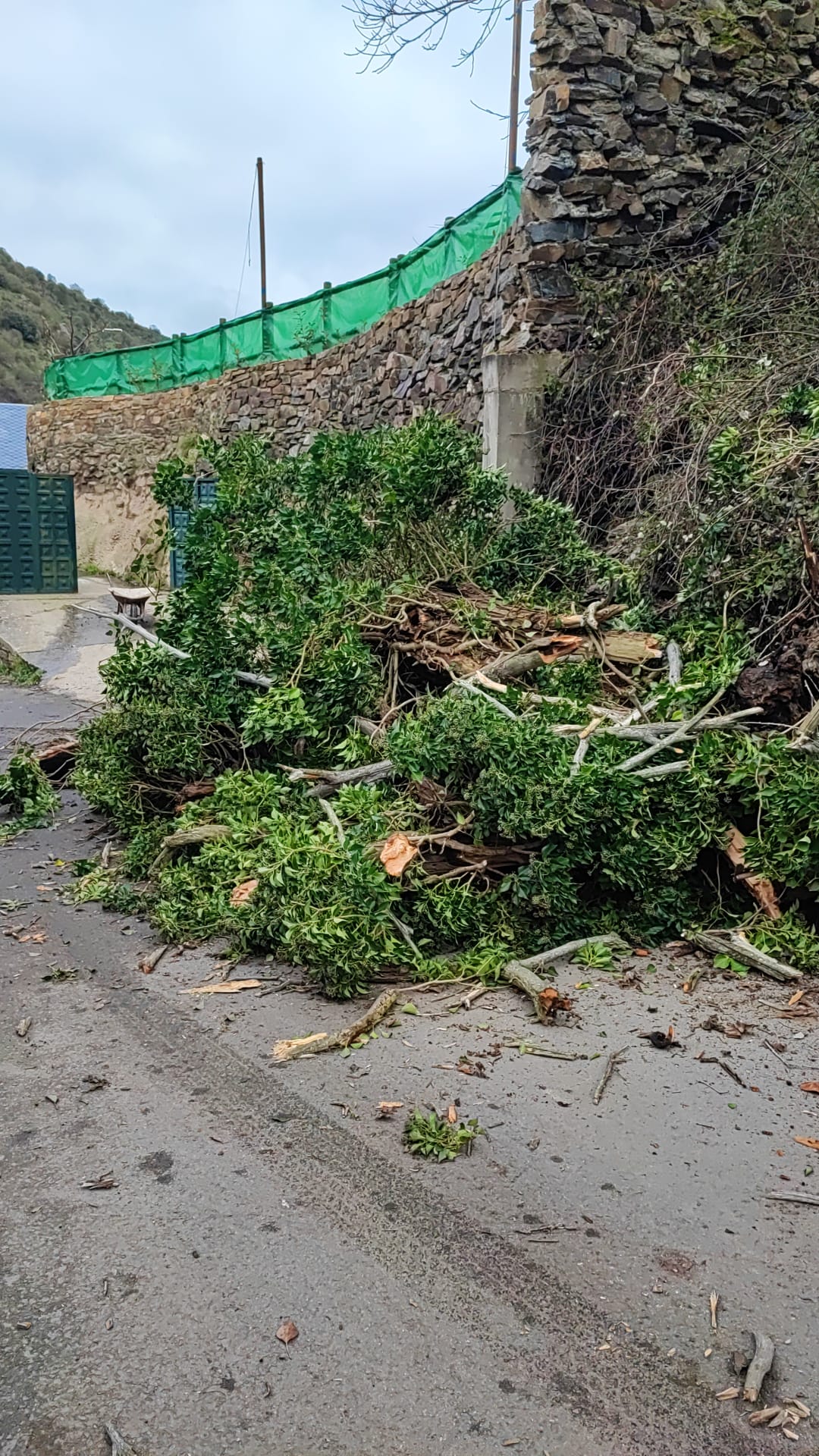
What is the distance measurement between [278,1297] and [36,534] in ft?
57.4

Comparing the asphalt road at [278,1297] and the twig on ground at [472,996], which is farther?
the twig on ground at [472,996]

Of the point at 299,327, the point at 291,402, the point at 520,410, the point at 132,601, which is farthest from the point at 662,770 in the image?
the point at 299,327

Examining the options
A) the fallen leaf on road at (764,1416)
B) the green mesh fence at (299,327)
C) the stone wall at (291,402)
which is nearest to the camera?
the fallen leaf on road at (764,1416)

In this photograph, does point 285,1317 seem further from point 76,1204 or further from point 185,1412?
point 76,1204

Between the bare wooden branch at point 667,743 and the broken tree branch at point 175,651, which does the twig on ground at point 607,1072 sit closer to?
the bare wooden branch at point 667,743

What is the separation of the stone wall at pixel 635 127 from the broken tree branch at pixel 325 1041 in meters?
6.99

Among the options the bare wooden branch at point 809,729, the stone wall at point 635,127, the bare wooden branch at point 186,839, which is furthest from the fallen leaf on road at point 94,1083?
the stone wall at point 635,127

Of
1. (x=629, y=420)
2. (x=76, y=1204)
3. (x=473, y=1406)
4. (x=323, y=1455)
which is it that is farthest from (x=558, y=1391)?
(x=629, y=420)

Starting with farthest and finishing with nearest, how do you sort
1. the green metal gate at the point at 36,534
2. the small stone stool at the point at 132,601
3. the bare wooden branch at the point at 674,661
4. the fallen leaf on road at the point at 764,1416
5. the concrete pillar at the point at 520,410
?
1. the green metal gate at the point at 36,534
2. the small stone stool at the point at 132,601
3. the concrete pillar at the point at 520,410
4. the bare wooden branch at the point at 674,661
5. the fallen leaf on road at the point at 764,1416

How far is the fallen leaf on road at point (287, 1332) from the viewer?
227 cm

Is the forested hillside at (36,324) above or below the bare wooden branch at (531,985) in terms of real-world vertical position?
above

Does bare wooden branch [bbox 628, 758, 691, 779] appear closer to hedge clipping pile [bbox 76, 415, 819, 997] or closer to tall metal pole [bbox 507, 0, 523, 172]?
hedge clipping pile [bbox 76, 415, 819, 997]

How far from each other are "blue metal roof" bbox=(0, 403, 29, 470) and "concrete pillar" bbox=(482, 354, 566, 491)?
22.0m

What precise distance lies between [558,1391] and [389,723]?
12.3ft
